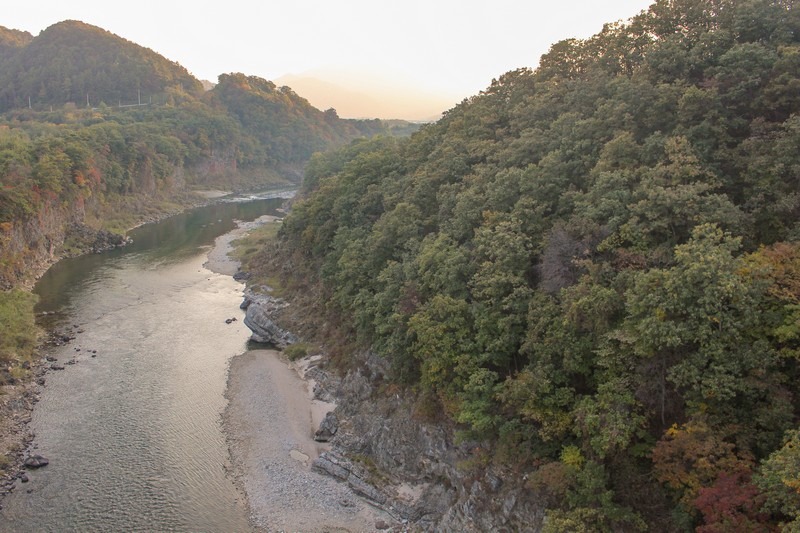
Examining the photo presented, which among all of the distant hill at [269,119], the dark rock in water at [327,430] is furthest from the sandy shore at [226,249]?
the distant hill at [269,119]

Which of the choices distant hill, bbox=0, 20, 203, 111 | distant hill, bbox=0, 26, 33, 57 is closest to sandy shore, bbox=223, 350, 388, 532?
distant hill, bbox=0, 20, 203, 111

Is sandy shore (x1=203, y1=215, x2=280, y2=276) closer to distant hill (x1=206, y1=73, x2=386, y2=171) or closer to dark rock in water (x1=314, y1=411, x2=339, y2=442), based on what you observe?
dark rock in water (x1=314, y1=411, x2=339, y2=442)

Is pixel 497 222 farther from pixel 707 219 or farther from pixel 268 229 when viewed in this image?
pixel 268 229

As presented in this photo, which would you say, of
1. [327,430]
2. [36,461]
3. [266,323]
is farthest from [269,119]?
[36,461]

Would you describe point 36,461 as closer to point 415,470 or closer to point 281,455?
point 281,455

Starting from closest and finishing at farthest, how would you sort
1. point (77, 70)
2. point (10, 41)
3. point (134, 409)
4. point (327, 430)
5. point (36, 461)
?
point (36, 461) < point (327, 430) < point (134, 409) < point (77, 70) < point (10, 41)

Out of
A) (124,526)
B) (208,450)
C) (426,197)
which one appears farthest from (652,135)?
(124,526)
